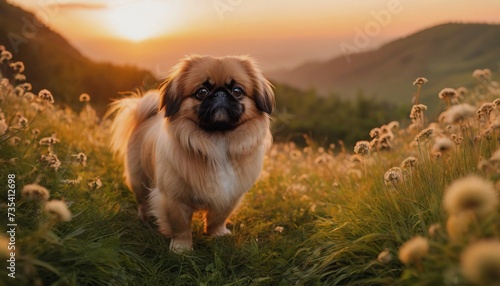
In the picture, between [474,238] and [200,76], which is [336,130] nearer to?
[200,76]

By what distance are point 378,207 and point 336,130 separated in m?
8.12

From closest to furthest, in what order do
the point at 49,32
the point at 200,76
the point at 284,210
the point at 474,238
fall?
the point at 474,238, the point at 200,76, the point at 284,210, the point at 49,32

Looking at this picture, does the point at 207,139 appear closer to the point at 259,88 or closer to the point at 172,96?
the point at 172,96

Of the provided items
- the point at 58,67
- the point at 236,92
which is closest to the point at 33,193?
the point at 236,92

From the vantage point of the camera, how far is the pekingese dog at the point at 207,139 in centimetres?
293

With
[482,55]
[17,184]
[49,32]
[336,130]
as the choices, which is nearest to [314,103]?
[336,130]

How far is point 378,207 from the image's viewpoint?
254cm

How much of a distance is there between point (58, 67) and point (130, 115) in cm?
664

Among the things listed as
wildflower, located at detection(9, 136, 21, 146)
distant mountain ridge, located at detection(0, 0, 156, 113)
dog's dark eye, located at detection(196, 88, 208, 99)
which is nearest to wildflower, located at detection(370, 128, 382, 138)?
dog's dark eye, located at detection(196, 88, 208, 99)

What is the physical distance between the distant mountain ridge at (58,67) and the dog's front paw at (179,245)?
15.6 feet

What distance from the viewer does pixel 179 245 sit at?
118 inches

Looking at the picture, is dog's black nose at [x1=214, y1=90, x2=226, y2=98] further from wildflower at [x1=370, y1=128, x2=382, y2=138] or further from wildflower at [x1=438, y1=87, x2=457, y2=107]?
wildflower at [x1=438, y1=87, x2=457, y2=107]

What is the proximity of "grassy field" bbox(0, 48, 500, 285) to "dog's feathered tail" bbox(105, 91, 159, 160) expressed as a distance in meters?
0.31

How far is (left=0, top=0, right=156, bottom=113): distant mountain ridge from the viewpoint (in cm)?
714
